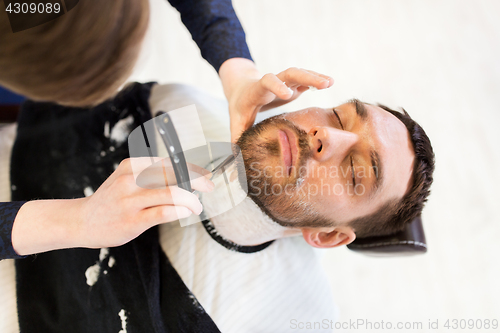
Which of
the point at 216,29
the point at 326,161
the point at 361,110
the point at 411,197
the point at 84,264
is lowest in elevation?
the point at 84,264

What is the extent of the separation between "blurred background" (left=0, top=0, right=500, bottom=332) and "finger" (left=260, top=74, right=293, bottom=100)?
1.13 ft

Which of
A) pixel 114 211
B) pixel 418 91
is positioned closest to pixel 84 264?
pixel 114 211

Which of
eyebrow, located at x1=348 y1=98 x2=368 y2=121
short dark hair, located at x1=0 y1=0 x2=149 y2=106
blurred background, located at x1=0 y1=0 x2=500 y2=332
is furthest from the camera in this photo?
blurred background, located at x1=0 y1=0 x2=500 y2=332

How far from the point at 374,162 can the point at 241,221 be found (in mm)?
363

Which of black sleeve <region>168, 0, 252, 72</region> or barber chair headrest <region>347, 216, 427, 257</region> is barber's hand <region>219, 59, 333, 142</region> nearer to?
black sleeve <region>168, 0, 252, 72</region>

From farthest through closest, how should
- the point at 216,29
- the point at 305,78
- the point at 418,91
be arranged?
the point at 418,91 → the point at 216,29 → the point at 305,78

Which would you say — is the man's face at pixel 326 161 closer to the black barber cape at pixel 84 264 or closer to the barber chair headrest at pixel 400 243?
the barber chair headrest at pixel 400 243

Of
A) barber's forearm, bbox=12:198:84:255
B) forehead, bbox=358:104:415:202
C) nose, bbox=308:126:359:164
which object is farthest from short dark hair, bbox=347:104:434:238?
barber's forearm, bbox=12:198:84:255

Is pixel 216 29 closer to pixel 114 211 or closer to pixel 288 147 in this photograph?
pixel 288 147

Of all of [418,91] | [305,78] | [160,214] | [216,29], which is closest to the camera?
[160,214]

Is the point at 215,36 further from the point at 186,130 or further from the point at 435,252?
the point at 435,252

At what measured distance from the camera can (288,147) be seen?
2.39 ft

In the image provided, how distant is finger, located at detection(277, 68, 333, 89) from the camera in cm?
65

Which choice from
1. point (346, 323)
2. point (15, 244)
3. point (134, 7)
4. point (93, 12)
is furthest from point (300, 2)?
point (15, 244)
